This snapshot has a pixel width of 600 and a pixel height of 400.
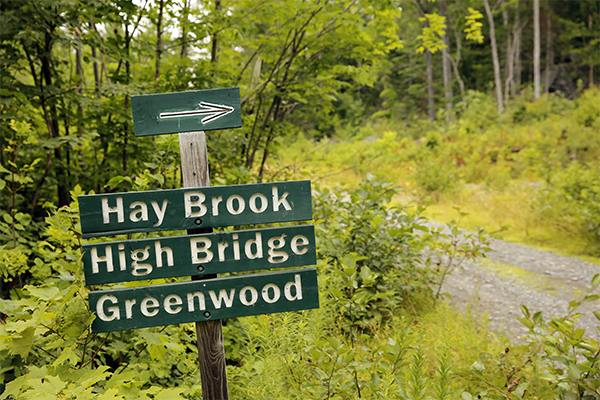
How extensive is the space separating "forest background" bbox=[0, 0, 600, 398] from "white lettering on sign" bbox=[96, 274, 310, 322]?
0.33 ft

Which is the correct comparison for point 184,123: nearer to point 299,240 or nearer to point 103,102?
point 299,240

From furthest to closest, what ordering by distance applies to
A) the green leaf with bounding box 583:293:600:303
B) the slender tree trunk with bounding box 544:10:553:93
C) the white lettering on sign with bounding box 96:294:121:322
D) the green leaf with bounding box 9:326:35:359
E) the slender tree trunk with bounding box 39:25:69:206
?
the slender tree trunk with bounding box 544:10:553:93, the slender tree trunk with bounding box 39:25:69:206, the green leaf with bounding box 583:293:600:303, the white lettering on sign with bounding box 96:294:121:322, the green leaf with bounding box 9:326:35:359

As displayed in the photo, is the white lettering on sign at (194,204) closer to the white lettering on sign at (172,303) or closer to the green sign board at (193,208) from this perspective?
the green sign board at (193,208)

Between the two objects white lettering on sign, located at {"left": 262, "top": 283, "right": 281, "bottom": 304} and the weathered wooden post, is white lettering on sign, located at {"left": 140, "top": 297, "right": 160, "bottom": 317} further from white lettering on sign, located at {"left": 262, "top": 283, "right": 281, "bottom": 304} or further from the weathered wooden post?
white lettering on sign, located at {"left": 262, "top": 283, "right": 281, "bottom": 304}

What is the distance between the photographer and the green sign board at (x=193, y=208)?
1388 mm

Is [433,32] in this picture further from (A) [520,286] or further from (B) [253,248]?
(B) [253,248]

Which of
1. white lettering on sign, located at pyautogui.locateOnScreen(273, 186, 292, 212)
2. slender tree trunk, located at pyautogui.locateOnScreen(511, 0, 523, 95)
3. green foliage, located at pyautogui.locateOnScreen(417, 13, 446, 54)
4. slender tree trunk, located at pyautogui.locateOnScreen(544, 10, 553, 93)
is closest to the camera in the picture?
white lettering on sign, located at pyautogui.locateOnScreen(273, 186, 292, 212)

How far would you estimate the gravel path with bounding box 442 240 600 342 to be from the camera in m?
3.40

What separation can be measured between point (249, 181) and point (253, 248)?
6.54 ft

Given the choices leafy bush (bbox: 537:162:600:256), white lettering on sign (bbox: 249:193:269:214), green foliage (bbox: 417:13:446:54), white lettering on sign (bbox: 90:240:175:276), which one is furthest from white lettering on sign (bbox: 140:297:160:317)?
leafy bush (bbox: 537:162:600:256)

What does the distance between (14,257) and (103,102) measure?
5.30ft

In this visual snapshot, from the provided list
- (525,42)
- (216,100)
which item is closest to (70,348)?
(216,100)

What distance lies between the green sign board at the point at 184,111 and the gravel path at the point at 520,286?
2.62 metres

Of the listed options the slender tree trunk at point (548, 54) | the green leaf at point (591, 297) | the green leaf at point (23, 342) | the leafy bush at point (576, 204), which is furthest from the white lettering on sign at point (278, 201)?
the slender tree trunk at point (548, 54)
